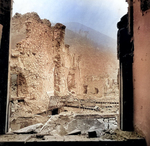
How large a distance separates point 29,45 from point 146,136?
25.2 feet

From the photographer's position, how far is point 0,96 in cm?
223

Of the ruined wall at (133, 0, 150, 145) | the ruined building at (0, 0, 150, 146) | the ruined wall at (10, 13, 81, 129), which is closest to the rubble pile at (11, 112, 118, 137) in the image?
A: the ruined building at (0, 0, 150, 146)

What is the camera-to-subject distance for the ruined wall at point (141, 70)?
1.85m

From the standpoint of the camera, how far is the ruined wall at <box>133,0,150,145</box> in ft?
6.08

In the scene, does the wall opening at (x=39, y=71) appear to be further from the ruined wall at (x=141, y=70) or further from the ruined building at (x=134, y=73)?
the ruined wall at (x=141, y=70)

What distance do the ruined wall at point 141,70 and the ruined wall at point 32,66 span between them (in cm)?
600

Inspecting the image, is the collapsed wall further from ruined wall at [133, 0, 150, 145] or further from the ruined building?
ruined wall at [133, 0, 150, 145]

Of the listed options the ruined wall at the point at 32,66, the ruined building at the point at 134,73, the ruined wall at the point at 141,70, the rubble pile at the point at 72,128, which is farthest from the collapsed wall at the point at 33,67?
the ruined wall at the point at 141,70

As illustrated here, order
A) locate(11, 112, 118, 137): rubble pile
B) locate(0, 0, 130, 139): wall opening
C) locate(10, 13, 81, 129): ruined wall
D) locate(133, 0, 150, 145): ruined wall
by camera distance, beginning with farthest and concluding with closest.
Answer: locate(0, 0, 130, 139): wall opening < locate(10, 13, 81, 129): ruined wall < locate(11, 112, 118, 137): rubble pile < locate(133, 0, 150, 145): ruined wall

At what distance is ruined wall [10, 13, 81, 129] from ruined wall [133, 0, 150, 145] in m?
6.00

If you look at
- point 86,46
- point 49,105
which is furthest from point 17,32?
point 86,46

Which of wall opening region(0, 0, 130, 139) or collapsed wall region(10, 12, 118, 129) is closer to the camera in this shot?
collapsed wall region(10, 12, 118, 129)

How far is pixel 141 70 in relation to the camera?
2.03 metres

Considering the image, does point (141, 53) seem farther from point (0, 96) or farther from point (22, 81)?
point (22, 81)
